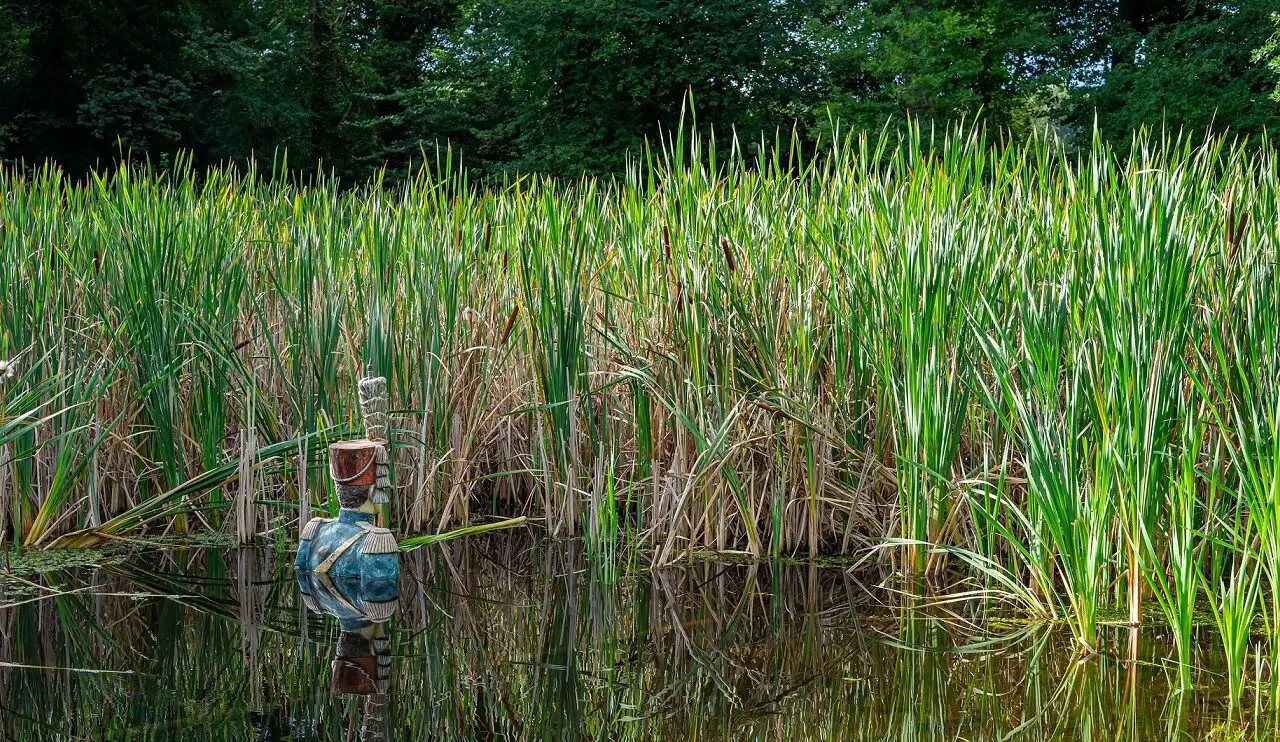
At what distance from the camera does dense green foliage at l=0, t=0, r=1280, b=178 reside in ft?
55.9

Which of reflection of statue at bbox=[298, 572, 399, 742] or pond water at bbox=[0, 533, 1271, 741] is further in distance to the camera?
reflection of statue at bbox=[298, 572, 399, 742]

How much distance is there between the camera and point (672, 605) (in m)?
3.23

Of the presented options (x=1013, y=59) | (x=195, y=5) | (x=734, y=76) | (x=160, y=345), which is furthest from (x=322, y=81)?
(x=160, y=345)

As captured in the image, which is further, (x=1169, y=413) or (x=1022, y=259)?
(x=1022, y=259)

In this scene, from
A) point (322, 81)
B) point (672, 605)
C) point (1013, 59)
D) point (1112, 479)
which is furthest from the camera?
point (322, 81)

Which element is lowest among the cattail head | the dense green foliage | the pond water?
the pond water

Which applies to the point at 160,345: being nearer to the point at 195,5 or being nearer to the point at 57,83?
the point at 57,83

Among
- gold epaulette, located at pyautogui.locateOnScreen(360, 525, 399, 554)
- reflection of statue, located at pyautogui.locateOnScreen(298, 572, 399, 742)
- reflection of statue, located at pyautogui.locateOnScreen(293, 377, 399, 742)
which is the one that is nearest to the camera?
reflection of statue, located at pyautogui.locateOnScreen(298, 572, 399, 742)

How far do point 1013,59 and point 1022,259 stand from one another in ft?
60.5

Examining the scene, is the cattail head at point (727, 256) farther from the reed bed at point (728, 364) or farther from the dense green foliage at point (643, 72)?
the dense green foliage at point (643, 72)

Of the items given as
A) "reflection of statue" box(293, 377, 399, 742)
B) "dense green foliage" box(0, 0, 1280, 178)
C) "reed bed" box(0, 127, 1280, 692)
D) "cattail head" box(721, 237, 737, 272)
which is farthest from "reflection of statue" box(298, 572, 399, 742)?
"dense green foliage" box(0, 0, 1280, 178)

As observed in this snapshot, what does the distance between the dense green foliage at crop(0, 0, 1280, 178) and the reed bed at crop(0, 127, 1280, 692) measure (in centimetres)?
1362

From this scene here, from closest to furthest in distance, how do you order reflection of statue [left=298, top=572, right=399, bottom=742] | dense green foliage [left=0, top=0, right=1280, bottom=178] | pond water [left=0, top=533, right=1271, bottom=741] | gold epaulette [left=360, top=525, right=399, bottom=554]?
pond water [left=0, top=533, right=1271, bottom=741] → reflection of statue [left=298, top=572, right=399, bottom=742] → gold epaulette [left=360, top=525, right=399, bottom=554] → dense green foliage [left=0, top=0, right=1280, bottom=178]

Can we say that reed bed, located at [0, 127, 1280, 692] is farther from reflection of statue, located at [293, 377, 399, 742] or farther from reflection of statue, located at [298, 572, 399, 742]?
reflection of statue, located at [298, 572, 399, 742]
